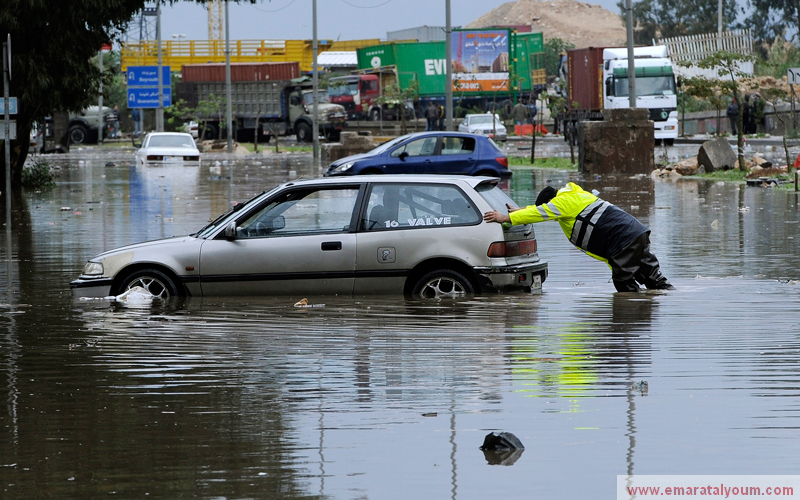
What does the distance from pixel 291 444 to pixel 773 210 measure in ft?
46.9

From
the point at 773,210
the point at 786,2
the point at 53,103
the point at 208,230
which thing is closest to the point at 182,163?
the point at 53,103

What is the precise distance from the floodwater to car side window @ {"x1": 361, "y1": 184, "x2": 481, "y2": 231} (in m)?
0.68

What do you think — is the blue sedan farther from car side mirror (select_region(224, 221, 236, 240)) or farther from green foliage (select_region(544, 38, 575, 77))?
green foliage (select_region(544, 38, 575, 77))

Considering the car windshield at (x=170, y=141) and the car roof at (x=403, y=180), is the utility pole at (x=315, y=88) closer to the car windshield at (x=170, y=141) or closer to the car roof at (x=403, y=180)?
the car windshield at (x=170, y=141)

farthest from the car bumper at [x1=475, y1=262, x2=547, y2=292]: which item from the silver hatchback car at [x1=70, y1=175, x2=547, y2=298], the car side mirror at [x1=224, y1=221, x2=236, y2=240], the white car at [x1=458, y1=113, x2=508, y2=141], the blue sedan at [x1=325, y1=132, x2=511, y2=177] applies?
the white car at [x1=458, y1=113, x2=508, y2=141]

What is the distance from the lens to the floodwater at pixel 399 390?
4902 millimetres

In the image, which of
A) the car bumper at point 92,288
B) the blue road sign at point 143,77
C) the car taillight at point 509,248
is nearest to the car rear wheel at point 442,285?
the car taillight at point 509,248

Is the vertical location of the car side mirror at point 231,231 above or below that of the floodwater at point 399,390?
above

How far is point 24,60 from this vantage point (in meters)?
22.2

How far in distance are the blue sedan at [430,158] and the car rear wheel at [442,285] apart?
15.3 metres

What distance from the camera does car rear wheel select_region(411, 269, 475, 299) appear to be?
9594 mm

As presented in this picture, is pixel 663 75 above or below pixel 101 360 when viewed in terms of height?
above

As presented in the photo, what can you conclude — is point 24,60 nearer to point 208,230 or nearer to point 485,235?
point 208,230

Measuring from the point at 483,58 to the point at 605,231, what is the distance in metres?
51.7
